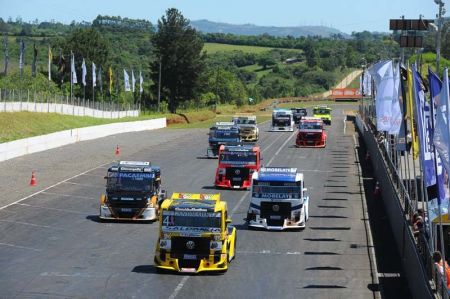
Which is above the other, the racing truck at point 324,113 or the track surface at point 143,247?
the racing truck at point 324,113

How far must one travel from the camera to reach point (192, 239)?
85.3 feet

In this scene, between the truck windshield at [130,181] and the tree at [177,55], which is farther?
the tree at [177,55]

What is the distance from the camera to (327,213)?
4069 centimetres

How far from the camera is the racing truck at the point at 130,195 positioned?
35312 millimetres

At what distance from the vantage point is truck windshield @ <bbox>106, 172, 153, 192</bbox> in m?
35.6

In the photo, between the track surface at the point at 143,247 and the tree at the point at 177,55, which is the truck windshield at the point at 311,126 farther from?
the tree at the point at 177,55

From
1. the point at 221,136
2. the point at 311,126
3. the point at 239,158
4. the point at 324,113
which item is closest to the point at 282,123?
the point at 324,113

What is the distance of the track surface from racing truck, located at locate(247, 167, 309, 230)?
454 millimetres

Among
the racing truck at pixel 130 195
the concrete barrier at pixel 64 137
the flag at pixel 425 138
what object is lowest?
the concrete barrier at pixel 64 137

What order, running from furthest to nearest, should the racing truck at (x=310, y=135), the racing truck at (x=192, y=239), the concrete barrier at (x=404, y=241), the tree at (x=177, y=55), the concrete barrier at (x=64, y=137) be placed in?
the tree at (x=177, y=55)
the racing truck at (x=310, y=135)
the concrete barrier at (x=64, y=137)
the racing truck at (x=192, y=239)
the concrete barrier at (x=404, y=241)

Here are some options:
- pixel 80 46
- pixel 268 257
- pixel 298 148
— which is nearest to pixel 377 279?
pixel 268 257

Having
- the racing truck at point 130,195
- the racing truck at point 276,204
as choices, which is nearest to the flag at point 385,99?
the racing truck at point 276,204

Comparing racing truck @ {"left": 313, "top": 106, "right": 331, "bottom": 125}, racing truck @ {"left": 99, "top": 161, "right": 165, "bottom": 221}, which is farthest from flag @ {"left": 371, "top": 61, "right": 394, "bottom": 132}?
racing truck @ {"left": 313, "top": 106, "right": 331, "bottom": 125}

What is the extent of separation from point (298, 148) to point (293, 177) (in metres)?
41.4
